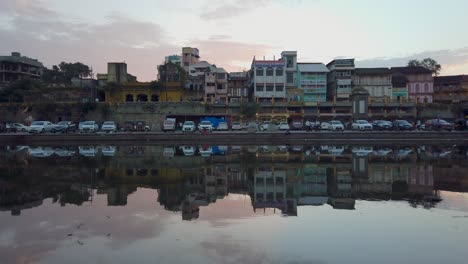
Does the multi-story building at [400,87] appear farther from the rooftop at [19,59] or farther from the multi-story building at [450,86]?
the rooftop at [19,59]

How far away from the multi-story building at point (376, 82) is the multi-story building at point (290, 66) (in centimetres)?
1141

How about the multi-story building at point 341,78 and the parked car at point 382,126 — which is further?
the multi-story building at point 341,78

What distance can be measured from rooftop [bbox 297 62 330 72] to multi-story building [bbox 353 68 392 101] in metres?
6.04

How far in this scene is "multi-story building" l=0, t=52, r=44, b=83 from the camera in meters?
84.8

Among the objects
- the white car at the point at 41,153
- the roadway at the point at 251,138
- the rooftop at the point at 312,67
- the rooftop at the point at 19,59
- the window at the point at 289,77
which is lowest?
the white car at the point at 41,153

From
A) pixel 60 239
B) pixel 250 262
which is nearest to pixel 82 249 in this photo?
pixel 60 239

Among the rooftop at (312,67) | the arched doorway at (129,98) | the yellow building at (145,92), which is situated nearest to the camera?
the yellow building at (145,92)

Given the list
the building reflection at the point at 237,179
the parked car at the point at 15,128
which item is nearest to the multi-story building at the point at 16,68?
the parked car at the point at 15,128

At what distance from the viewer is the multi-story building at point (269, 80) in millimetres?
71438

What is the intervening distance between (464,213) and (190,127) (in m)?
40.2

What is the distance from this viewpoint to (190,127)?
51.3m

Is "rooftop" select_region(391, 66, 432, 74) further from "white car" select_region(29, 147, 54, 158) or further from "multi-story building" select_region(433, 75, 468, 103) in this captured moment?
"white car" select_region(29, 147, 54, 158)

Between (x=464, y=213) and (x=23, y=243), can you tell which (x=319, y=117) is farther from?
(x=23, y=243)

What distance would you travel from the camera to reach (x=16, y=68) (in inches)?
3460
